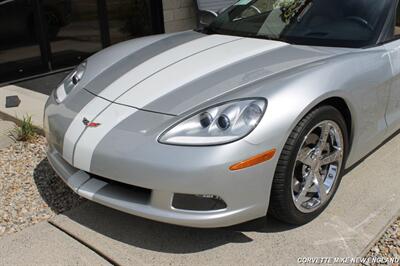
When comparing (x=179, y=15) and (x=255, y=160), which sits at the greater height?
(x=255, y=160)

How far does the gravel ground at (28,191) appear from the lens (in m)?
2.98

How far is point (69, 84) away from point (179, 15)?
4924mm

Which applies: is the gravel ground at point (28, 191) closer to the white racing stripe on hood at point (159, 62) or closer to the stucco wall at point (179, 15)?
the white racing stripe on hood at point (159, 62)

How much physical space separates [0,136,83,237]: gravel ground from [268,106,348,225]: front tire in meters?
1.40

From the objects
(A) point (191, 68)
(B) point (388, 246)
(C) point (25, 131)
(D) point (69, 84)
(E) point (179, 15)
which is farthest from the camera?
(E) point (179, 15)

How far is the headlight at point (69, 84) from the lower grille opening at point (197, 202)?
1133mm

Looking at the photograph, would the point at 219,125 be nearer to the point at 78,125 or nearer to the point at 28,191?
the point at 78,125

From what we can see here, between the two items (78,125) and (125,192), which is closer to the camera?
(125,192)

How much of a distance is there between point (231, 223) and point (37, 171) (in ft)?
6.10

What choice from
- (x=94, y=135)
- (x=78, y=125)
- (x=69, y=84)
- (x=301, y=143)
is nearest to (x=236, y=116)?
(x=301, y=143)

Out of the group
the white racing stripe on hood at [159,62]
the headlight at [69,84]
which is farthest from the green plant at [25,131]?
the white racing stripe on hood at [159,62]

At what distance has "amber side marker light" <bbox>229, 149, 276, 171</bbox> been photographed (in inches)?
87.9

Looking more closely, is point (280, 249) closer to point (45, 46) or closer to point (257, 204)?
point (257, 204)

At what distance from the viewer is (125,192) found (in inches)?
98.2
